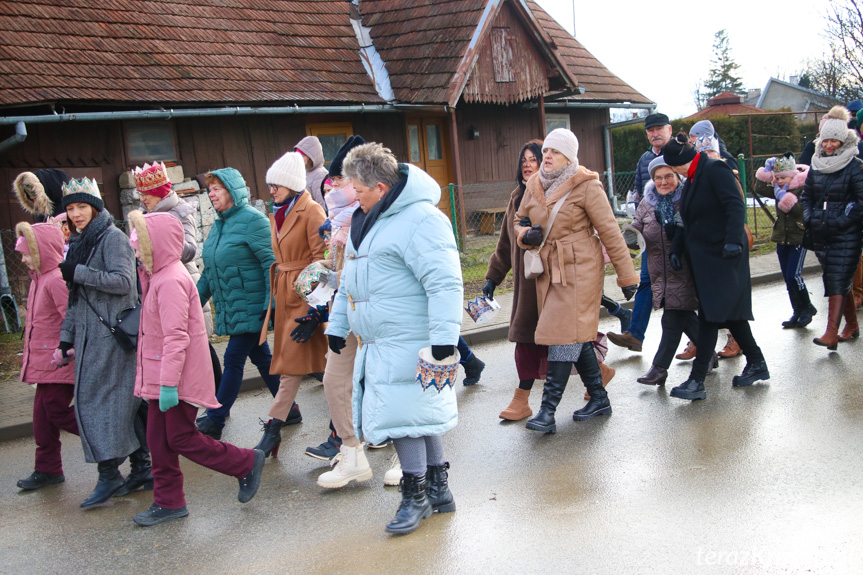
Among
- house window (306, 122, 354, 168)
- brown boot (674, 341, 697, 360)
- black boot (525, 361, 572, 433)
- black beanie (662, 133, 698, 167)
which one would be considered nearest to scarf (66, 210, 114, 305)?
black boot (525, 361, 572, 433)

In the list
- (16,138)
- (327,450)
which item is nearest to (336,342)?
(327,450)

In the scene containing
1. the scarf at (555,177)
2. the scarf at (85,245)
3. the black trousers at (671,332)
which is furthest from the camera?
the black trousers at (671,332)

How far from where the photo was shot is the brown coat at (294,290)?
5.49 metres

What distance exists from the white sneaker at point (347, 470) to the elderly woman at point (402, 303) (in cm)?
73

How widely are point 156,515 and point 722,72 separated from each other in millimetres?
86315

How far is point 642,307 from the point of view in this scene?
24.5 ft

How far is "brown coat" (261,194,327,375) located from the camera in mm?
5492

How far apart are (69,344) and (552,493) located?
2.90 metres

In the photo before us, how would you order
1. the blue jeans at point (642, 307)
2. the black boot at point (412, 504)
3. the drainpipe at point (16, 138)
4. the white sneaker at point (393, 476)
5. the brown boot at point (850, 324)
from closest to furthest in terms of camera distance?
1. the black boot at point (412, 504)
2. the white sneaker at point (393, 476)
3. the blue jeans at point (642, 307)
4. the brown boot at point (850, 324)
5. the drainpipe at point (16, 138)

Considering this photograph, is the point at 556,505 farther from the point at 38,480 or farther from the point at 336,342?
the point at 38,480

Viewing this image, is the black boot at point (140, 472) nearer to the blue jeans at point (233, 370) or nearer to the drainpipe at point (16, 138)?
the blue jeans at point (233, 370)

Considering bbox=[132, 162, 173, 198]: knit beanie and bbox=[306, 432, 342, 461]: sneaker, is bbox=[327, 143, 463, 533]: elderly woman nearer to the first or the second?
bbox=[306, 432, 342, 461]: sneaker

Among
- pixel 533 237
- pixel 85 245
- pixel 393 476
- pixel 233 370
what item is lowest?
pixel 393 476

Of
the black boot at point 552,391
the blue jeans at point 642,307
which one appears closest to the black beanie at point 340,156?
the black boot at point 552,391
